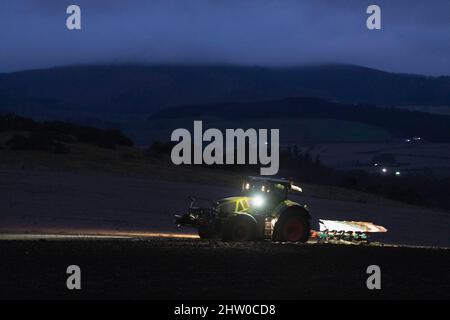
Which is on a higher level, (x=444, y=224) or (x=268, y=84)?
(x=268, y=84)

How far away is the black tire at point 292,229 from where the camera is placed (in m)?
26.0

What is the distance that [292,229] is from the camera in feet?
86.1

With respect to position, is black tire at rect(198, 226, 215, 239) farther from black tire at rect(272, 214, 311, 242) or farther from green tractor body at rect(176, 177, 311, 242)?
black tire at rect(272, 214, 311, 242)

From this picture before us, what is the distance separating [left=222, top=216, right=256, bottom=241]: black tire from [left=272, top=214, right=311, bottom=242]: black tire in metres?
0.56

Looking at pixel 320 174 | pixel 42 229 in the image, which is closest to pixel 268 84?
pixel 320 174

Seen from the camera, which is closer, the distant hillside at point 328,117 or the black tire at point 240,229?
the black tire at point 240,229

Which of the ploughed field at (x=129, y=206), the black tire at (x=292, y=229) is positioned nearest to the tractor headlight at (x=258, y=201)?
the black tire at (x=292, y=229)

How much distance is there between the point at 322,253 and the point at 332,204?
25252 millimetres

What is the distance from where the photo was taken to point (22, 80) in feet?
606

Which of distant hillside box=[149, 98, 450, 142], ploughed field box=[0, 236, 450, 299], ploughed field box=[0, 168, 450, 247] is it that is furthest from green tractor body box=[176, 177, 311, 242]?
distant hillside box=[149, 98, 450, 142]

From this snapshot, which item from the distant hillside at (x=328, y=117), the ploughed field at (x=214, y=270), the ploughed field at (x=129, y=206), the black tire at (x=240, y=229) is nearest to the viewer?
the ploughed field at (x=214, y=270)

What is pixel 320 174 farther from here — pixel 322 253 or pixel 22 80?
pixel 22 80

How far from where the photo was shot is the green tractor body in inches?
1023

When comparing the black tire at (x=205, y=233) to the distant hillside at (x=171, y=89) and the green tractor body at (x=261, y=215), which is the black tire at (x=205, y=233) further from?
the distant hillside at (x=171, y=89)
